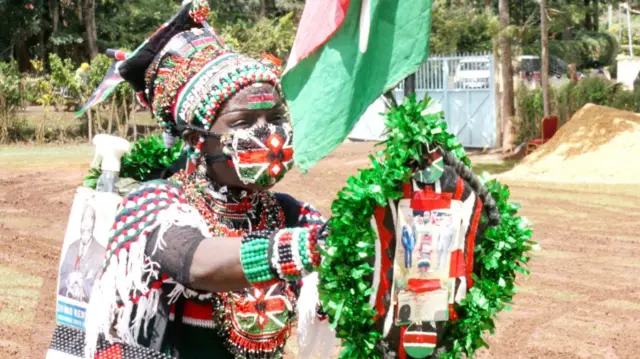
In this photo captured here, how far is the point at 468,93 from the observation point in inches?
872

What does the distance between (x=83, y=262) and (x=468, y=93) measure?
65.5 ft

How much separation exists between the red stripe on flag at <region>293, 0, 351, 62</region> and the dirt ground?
5.31 metres

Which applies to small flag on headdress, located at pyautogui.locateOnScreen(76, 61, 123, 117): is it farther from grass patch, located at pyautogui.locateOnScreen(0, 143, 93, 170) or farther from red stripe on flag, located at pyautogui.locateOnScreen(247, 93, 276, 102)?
grass patch, located at pyautogui.locateOnScreen(0, 143, 93, 170)

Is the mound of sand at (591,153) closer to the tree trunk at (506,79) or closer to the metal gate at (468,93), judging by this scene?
the tree trunk at (506,79)

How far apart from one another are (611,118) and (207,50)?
16.7 m

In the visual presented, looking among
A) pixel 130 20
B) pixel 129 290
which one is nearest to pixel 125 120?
pixel 130 20

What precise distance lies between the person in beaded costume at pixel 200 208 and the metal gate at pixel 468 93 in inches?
761

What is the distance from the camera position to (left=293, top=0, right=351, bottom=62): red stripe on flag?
77.4 inches

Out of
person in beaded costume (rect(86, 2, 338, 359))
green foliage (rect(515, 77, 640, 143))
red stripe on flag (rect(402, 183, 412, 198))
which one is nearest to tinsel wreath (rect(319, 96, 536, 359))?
red stripe on flag (rect(402, 183, 412, 198))

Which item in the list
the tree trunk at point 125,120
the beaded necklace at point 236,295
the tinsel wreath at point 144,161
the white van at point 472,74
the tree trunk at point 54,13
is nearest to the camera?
the beaded necklace at point 236,295

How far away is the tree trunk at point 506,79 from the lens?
20.2m

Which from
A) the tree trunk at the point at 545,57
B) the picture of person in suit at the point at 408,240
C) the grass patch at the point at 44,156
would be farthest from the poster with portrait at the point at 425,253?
the grass patch at the point at 44,156

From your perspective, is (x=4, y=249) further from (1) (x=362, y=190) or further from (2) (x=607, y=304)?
(1) (x=362, y=190)

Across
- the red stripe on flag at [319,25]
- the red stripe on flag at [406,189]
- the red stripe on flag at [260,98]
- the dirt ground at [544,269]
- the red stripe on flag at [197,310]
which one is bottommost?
the dirt ground at [544,269]
